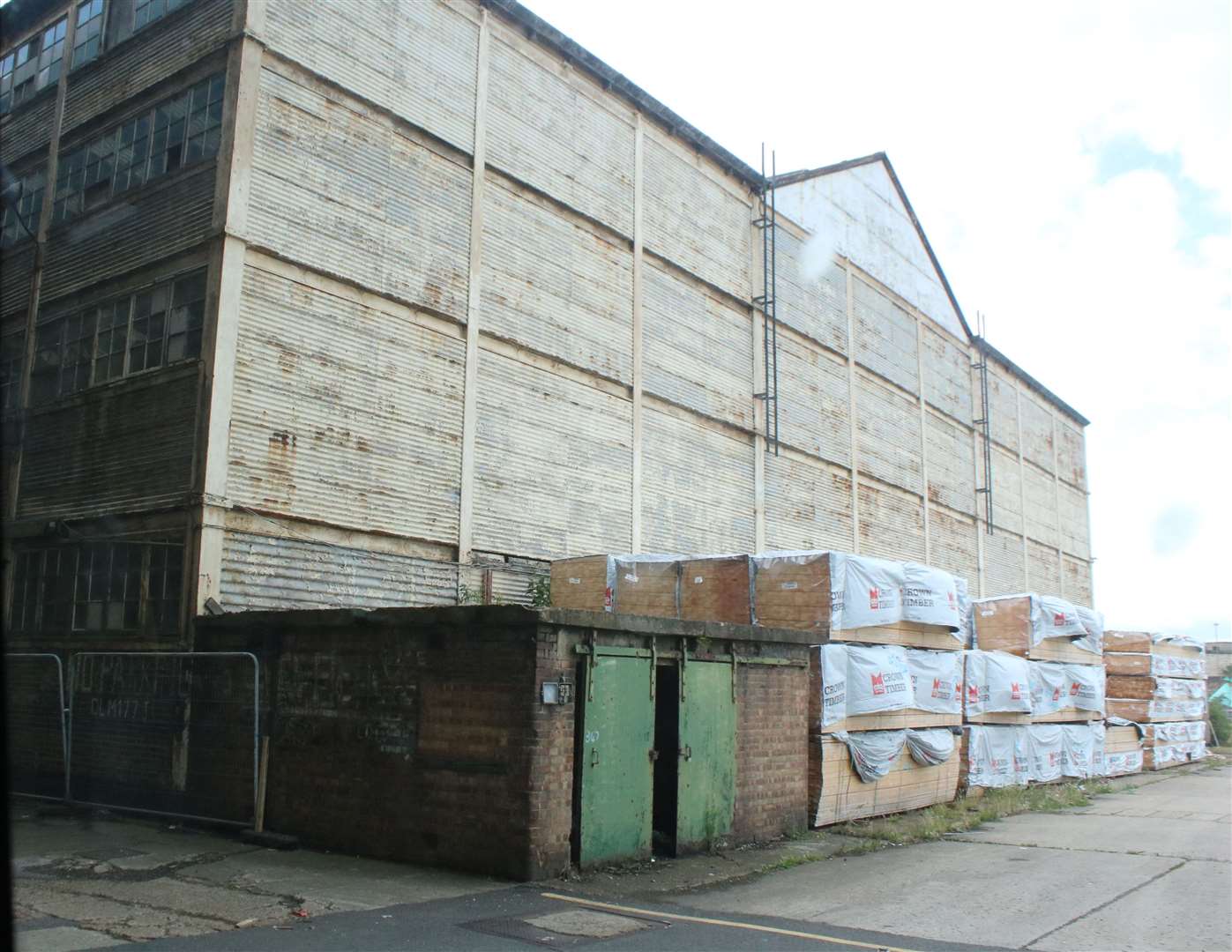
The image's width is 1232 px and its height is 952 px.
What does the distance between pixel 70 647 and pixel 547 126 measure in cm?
1167

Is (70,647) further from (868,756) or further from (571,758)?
(868,756)

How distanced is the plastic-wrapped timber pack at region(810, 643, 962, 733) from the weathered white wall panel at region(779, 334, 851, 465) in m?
10.1

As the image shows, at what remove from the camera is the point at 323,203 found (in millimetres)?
15188

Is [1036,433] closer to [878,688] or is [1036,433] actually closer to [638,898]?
[878,688]

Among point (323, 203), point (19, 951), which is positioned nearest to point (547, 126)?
point (323, 203)

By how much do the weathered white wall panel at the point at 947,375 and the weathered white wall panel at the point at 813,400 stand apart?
5675mm

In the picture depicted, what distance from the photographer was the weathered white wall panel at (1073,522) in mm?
40125

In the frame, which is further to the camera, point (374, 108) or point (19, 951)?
point (374, 108)

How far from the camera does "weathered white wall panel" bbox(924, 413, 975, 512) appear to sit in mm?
30797

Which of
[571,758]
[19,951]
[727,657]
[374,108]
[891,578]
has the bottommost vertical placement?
[19,951]

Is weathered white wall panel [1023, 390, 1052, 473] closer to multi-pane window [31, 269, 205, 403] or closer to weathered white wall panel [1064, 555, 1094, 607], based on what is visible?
weathered white wall panel [1064, 555, 1094, 607]

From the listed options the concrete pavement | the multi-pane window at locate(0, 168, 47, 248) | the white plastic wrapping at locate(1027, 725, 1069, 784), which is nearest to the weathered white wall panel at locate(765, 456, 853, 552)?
the white plastic wrapping at locate(1027, 725, 1069, 784)

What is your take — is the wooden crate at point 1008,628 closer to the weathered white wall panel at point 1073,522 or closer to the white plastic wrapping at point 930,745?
the white plastic wrapping at point 930,745

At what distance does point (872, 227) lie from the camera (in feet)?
96.0
